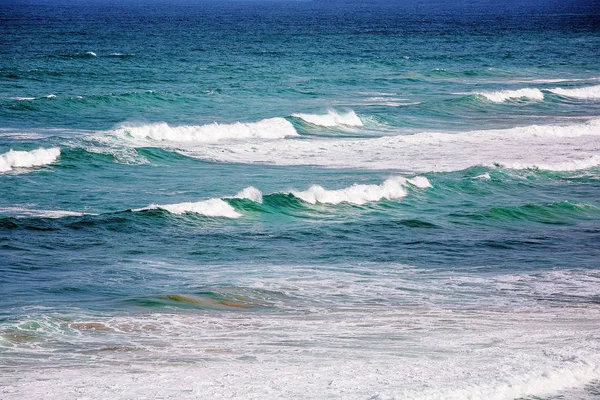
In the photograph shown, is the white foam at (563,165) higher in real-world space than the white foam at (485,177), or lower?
higher

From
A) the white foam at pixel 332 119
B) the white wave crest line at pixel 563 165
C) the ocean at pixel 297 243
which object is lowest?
the ocean at pixel 297 243

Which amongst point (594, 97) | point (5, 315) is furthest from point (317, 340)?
point (594, 97)

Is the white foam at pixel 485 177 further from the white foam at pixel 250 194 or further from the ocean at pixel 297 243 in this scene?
the white foam at pixel 250 194

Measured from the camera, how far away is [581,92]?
45375mm

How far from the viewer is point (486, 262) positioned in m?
16.8

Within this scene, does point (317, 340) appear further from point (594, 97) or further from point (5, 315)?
point (594, 97)

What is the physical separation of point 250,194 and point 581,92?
1117 inches

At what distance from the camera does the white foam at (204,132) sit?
102 ft

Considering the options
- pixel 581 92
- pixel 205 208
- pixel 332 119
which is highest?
pixel 581 92

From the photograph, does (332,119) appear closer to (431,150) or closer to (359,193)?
(431,150)

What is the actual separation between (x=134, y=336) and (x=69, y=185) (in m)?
11.8

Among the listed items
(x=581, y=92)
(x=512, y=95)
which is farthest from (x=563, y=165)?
(x=581, y=92)

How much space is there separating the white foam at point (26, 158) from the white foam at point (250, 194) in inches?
269

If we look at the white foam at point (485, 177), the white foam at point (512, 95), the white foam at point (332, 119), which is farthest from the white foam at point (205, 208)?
the white foam at point (512, 95)
